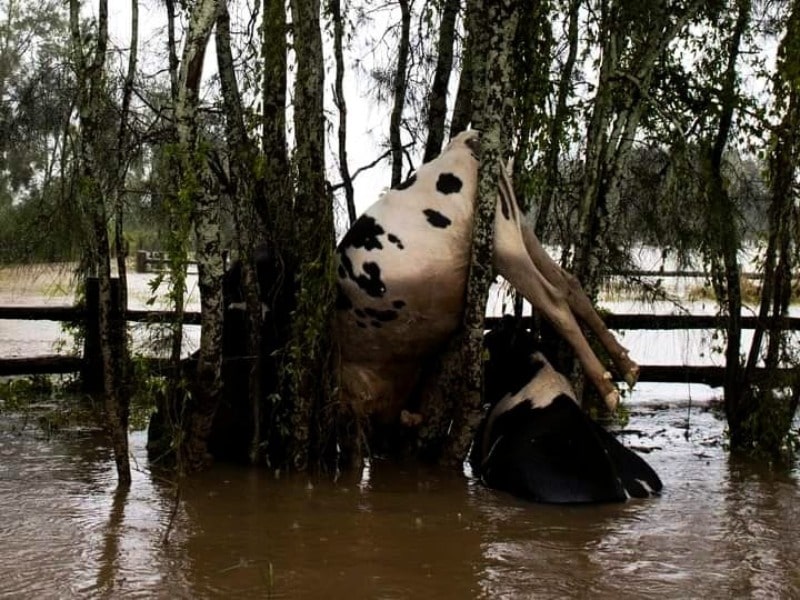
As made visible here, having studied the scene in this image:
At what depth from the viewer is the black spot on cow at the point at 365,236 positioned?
670cm

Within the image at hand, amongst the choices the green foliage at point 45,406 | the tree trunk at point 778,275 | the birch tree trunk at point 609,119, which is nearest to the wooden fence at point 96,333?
the green foliage at point 45,406

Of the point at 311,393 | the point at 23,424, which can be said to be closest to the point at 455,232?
the point at 311,393

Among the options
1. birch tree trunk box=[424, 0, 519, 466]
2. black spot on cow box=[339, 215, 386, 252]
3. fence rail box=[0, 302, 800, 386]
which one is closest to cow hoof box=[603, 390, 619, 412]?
birch tree trunk box=[424, 0, 519, 466]

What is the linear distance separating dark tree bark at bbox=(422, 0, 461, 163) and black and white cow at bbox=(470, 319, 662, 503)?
215cm

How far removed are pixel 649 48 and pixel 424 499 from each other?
Result: 3.42m

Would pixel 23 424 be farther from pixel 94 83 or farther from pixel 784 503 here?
pixel 784 503

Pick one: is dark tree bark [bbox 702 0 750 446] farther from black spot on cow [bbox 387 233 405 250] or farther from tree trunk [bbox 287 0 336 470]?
tree trunk [bbox 287 0 336 470]

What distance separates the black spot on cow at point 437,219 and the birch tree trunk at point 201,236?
143cm

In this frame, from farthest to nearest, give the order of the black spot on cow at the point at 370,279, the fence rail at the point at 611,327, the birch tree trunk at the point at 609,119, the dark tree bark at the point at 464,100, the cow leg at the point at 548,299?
the fence rail at the point at 611,327 → the dark tree bark at the point at 464,100 → the birch tree trunk at the point at 609,119 → the black spot on cow at the point at 370,279 → the cow leg at the point at 548,299

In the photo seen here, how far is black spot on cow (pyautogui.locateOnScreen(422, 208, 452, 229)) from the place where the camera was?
666 cm

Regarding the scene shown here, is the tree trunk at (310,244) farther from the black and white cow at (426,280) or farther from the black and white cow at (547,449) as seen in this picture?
the black and white cow at (547,449)

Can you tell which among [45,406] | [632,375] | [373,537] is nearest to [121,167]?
[373,537]

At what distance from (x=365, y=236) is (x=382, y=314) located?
519 millimetres

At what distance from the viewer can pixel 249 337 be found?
673cm
